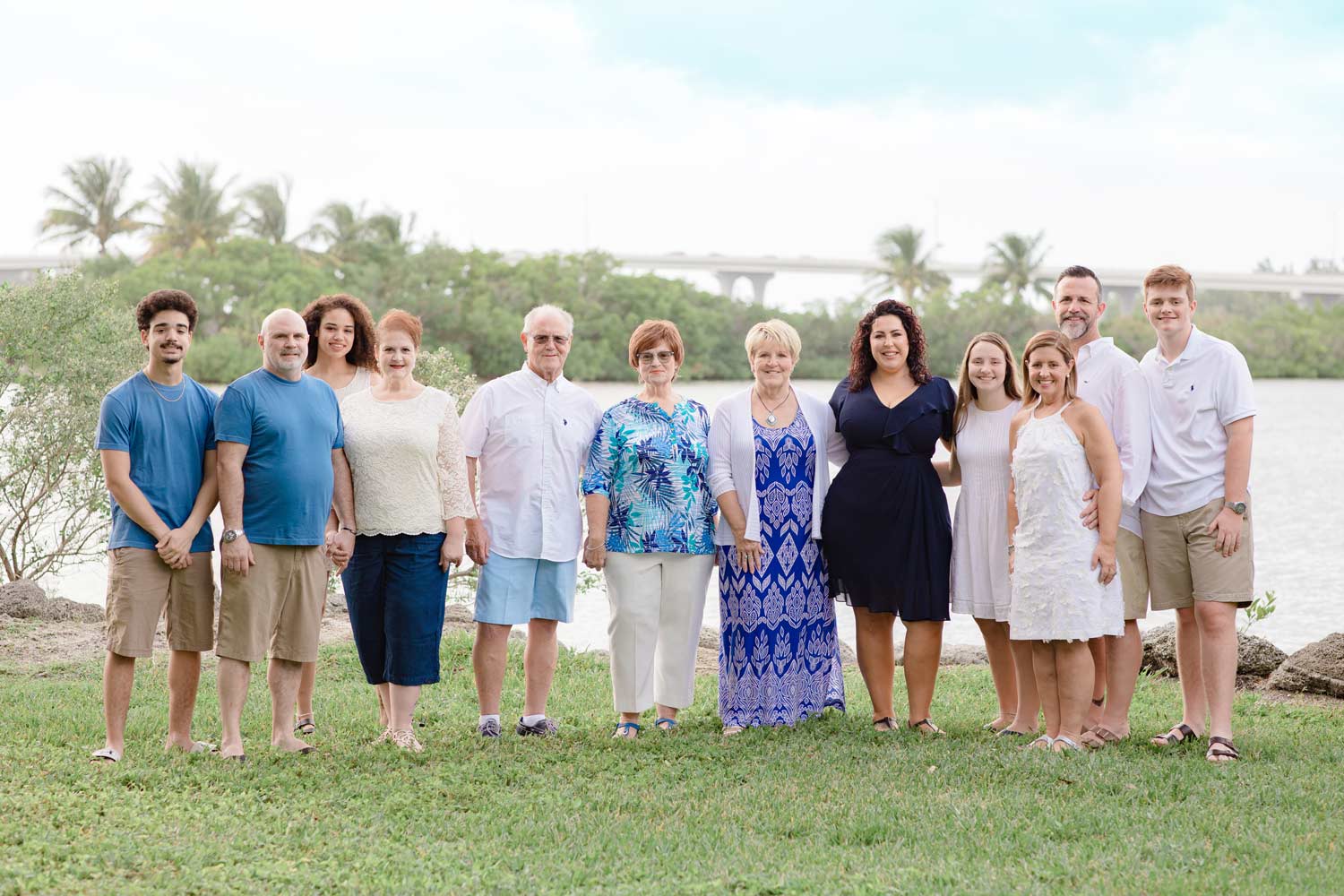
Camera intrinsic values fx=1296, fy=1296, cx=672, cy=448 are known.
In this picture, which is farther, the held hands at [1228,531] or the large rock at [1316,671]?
the large rock at [1316,671]

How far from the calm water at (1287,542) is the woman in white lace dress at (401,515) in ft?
12.4

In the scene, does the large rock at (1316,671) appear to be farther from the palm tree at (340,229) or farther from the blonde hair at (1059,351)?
the palm tree at (340,229)

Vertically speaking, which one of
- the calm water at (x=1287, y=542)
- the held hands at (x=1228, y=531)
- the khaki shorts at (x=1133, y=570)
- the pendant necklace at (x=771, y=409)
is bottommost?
the calm water at (x=1287, y=542)

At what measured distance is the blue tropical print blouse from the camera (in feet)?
19.9

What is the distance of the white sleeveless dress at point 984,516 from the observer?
19.6 feet

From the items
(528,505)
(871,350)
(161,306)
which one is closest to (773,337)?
(871,350)

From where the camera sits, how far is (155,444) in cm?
528

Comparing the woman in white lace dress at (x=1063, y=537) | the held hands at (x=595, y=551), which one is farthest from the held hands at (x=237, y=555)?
the woman in white lace dress at (x=1063, y=537)

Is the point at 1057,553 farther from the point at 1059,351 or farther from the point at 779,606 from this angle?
the point at 779,606

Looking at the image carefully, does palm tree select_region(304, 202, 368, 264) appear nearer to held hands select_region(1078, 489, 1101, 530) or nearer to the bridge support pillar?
the bridge support pillar

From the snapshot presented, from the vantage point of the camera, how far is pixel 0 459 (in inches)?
415

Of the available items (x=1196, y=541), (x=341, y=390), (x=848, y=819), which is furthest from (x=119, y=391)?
(x=1196, y=541)

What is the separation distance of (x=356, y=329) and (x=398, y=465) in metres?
0.82

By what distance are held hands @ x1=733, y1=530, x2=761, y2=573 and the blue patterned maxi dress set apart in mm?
34
